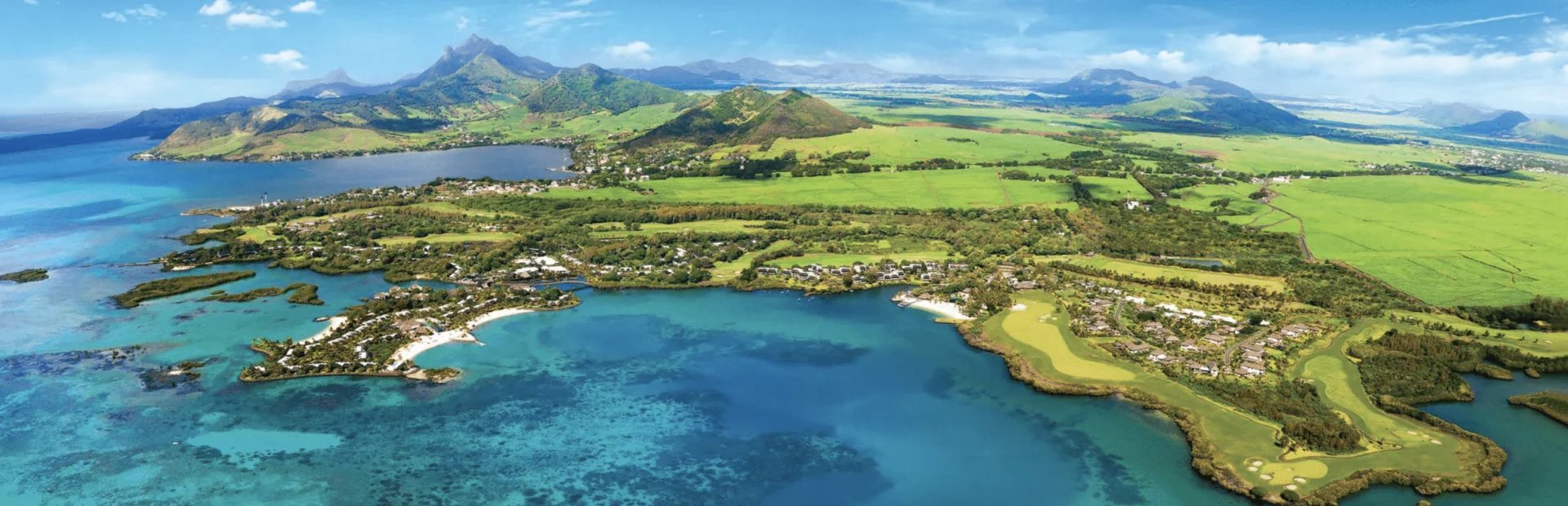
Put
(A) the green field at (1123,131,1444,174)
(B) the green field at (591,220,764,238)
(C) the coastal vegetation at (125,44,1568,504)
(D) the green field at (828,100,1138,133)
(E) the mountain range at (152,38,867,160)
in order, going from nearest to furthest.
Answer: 1. (C) the coastal vegetation at (125,44,1568,504)
2. (B) the green field at (591,220,764,238)
3. (A) the green field at (1123,131,1444,174)
4. (E) the mountain range at (152,38,867,160)
5. (D) the green field at (828,100,1138,133)

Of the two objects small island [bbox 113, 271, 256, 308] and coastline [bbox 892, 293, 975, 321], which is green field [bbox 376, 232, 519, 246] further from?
coastline [bbox 892, 293, 975, 321]

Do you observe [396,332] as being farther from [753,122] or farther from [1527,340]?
[753,122]

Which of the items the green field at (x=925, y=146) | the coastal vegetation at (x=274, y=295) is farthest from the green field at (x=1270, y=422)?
the green field at (x=925, y=146)

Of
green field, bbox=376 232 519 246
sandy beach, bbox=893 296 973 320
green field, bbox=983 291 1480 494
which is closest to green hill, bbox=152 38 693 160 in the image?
green field, bbox=376 232 519 246

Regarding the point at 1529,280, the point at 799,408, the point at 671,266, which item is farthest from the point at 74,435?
the point at 1529,280

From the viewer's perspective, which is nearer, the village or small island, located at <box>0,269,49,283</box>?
the village

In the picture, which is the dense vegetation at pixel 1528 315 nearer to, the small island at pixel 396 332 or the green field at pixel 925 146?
the small island at pixel 396 332

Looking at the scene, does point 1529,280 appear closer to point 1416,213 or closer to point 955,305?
point 1416,213
